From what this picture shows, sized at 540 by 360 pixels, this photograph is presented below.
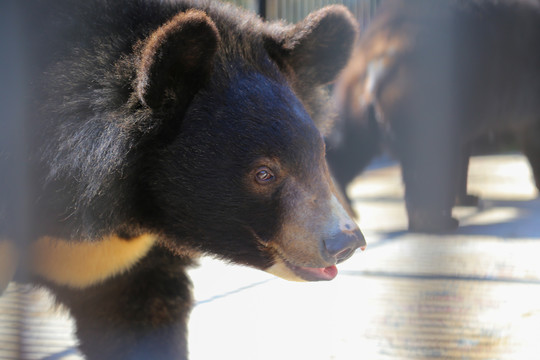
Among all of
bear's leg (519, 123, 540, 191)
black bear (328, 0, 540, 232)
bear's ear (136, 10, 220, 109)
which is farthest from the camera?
bear's leg (519, 123, 540, 191)

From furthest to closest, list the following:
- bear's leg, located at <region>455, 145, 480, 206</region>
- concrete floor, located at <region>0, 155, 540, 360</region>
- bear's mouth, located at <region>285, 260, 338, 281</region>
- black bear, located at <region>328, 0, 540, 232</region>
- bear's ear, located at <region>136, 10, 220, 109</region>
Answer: bear's leg, located at <region>455, 145, 480, 206</region>, black bear, located at <region>328, 0, 540, 232</region>, concrete floor, located at <region>0, 155, 540, 360</region>, bear's mouth, located at <region>285, 260, 338, 281</region>, bear's ear, located at <region>136, 10, 220, 109</region>

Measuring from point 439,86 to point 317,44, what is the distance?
1901 millimetres

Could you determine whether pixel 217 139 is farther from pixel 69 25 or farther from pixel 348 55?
pixel 348 55

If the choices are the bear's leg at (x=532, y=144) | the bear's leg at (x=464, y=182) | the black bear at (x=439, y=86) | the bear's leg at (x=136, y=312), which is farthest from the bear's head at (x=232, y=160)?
the bear's leg at (x=532, y=144)

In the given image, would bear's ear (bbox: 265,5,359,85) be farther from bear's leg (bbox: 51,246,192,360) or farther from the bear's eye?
bear's leg (bbox: 51,246,192,360)

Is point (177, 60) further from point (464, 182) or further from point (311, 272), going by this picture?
point (464, 182)

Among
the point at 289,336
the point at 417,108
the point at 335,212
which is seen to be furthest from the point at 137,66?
the point at 417,108

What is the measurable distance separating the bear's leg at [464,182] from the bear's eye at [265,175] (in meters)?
2.59

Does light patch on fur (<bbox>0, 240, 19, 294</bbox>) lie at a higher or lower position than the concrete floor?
higher

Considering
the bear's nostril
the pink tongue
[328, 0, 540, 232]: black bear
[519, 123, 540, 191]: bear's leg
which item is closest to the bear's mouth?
the pink tongue

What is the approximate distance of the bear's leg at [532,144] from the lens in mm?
4418

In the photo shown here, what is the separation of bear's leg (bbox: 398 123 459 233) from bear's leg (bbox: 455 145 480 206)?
148 millimetres

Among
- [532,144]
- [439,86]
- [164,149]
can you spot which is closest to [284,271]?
[164,149]

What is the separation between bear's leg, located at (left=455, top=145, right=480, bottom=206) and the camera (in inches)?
158
